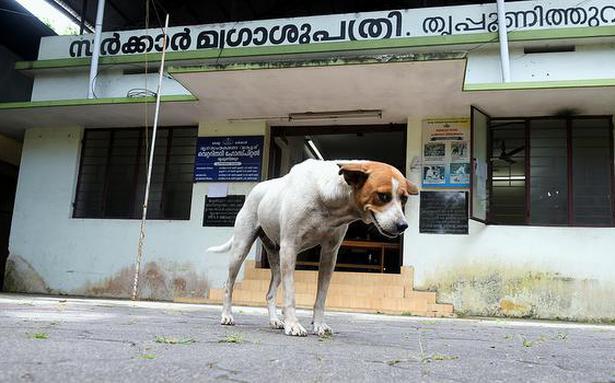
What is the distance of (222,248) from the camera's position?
5.23 meters

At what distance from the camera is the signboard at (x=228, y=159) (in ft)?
33.7

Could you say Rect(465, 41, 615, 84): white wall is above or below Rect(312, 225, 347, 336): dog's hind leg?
above

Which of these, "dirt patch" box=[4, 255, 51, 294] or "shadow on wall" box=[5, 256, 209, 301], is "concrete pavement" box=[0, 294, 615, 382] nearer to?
"shadow on wall" box=[5, 256, 209, 301]

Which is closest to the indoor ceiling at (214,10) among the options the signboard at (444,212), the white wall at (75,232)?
the white wall at (75,232)

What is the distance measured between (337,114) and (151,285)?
4781 millimetres

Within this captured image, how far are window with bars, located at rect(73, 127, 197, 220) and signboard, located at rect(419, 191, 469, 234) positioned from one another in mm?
4736

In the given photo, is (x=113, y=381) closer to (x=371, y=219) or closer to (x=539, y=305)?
(x=371, y=219)

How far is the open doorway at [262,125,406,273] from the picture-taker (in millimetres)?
10617

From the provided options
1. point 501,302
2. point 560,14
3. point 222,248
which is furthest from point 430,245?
point 222,248

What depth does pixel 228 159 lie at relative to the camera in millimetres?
10422

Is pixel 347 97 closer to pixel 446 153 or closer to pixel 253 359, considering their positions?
pixel 446 153

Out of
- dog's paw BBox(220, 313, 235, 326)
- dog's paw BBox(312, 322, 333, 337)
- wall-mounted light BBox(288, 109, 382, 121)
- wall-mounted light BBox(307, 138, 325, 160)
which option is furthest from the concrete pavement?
wall-mounted light BBox(307, 138, 325, 160)

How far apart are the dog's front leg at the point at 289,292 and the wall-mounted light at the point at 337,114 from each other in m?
6.23

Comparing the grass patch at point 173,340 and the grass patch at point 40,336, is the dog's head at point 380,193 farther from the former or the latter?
the grass patch at point 40,336
